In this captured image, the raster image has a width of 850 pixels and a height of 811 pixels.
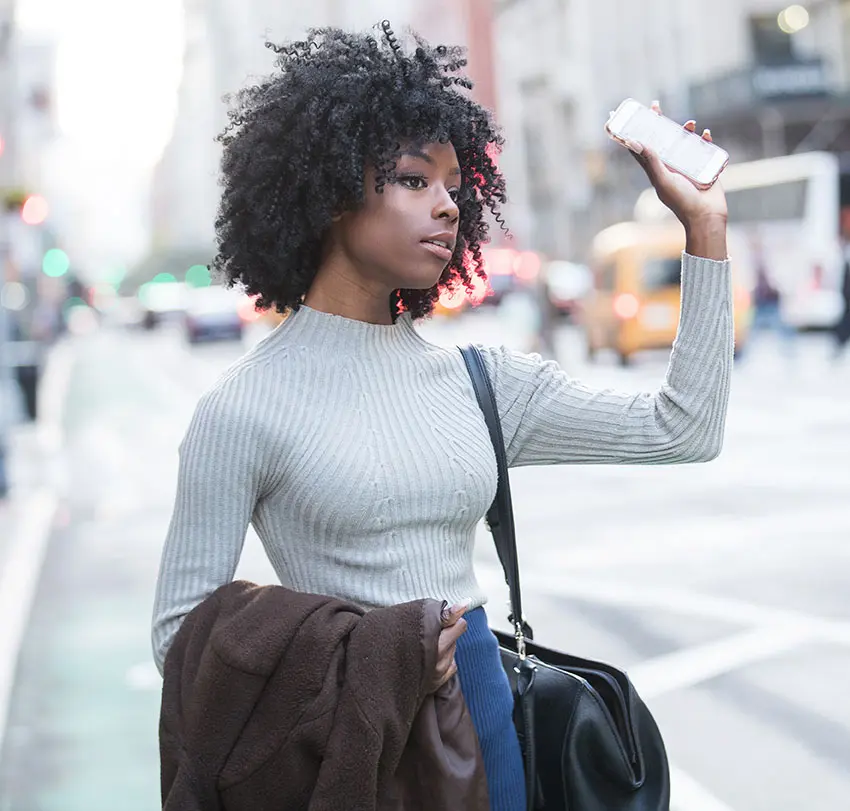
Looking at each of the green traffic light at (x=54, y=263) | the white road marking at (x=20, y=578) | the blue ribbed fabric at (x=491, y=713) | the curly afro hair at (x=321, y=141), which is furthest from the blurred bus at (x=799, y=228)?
the green traffic light at (x=54, y=263)

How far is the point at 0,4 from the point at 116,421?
1857 centimetres

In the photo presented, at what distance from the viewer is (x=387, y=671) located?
2119mm

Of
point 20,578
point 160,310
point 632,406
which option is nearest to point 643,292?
point 20,578

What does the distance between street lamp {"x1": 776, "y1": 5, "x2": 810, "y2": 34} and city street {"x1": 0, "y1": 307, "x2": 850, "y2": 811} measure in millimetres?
33485

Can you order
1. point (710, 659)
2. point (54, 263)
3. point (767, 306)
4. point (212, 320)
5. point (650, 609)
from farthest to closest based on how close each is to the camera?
point (54, 263), point (212, 320), point (767, 306), point (650, 609), point (710, 659)

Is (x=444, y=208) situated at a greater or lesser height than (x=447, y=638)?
greater

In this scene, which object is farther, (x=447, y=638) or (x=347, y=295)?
(x=347, y=295)

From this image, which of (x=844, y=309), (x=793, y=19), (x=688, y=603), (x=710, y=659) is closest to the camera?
(x=710, y=659)

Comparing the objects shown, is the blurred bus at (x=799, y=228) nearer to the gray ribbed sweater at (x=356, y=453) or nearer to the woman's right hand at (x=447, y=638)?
the gray ribbed sweater at (x=356, y=453)

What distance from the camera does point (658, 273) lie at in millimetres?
24031

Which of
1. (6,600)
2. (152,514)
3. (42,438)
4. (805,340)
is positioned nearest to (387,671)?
(6,600)

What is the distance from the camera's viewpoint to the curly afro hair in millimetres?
2420

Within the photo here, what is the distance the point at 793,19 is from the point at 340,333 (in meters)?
48.5

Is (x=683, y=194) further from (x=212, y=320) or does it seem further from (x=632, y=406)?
(x=212, y=320)
